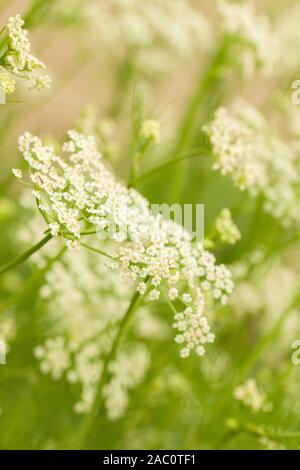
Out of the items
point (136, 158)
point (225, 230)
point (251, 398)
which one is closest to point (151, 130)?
point (136, 158)

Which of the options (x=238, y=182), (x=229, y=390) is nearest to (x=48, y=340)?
(x=229, y=390)

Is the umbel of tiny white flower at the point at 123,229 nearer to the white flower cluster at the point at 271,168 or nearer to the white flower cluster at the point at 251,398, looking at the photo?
the white flower cluster at the point at 251,398

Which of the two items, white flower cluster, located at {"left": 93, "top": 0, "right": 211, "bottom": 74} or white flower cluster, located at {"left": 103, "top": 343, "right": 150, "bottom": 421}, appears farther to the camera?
white flower cluster, located at {"left": 93, "top": 0, "right": 211, "bottom": 74}

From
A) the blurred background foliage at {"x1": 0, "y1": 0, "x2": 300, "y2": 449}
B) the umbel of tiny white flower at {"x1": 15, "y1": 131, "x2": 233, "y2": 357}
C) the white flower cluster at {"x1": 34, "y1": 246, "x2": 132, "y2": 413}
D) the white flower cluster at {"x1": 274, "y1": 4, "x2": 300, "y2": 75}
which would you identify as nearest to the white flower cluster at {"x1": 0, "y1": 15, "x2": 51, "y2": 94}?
the umbel of tiny white flower at {"x1": 15, "y1": 131, "x2": 233, "y2": 357}

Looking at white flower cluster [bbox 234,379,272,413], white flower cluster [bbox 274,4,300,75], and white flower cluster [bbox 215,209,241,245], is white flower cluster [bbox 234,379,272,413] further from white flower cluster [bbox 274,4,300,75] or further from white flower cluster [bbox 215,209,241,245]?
white flower cluster [bbox 274,4,300,75]

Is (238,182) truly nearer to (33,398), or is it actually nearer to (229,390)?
(229,390)
